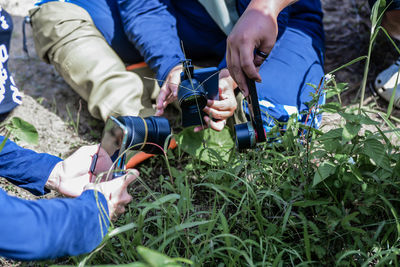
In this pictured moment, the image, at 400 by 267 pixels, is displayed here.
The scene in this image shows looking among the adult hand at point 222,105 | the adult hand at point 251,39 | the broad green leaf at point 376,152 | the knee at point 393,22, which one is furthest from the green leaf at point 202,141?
the knee at point 393,22

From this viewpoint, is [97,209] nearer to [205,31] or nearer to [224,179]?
[224,179]

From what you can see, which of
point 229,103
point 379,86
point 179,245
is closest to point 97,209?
point 179,245

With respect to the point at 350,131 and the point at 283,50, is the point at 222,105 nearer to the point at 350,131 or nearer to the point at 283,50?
the point at 283,50

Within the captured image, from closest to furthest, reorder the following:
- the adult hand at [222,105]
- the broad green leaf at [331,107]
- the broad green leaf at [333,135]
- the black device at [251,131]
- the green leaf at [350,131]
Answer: the green leaf at [350,131]
the broad green leaf at [333,135]
the broad green leaf at [331,107]
the black device at [251,131]
the adult hand at [222,105]

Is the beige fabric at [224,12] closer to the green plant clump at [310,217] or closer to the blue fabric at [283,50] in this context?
the blue fabric at [283,50]

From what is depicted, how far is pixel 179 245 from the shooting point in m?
1.17

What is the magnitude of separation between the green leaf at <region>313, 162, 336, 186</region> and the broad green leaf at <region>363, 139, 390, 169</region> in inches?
3.9

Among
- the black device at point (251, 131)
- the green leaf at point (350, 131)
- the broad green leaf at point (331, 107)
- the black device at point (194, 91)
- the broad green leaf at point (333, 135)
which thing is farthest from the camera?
the black device at point (194, 91)

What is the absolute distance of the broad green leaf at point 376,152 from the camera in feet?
3.20

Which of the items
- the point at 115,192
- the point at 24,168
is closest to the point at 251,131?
the point at 115,192

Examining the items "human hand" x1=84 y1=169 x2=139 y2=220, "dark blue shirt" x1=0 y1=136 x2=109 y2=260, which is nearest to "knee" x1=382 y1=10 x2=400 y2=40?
"human hand" x1=84 y1=169 x2=139 y2=220

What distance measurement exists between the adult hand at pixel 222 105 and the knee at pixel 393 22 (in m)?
0.74

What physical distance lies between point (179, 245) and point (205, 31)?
1.20m

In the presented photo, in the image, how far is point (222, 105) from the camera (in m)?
1.54
